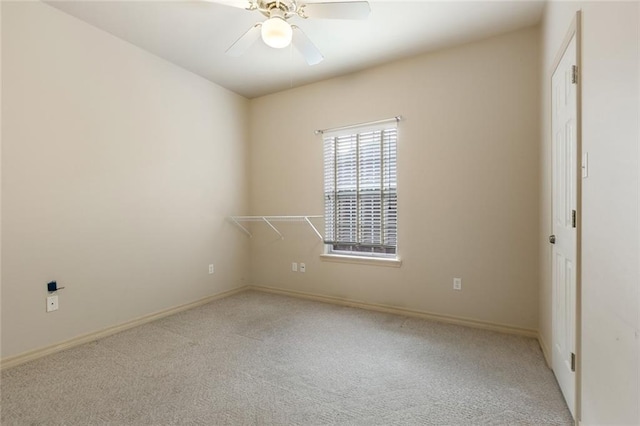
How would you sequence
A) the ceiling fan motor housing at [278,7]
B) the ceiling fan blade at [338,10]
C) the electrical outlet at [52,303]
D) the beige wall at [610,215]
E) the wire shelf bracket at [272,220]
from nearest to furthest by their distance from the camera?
the beige wall at [610,215] → the ceiling fan blade at [338,10] → the ceiling fan motor housing at [278,7] → the electrical outlet at [52,303] → the wire shelf bracket at [272,220]

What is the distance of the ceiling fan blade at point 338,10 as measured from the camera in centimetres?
186

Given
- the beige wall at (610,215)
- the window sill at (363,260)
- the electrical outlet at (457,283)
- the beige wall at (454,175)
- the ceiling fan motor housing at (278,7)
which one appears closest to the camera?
the beige wall at (610,215)

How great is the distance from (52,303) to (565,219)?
368cm

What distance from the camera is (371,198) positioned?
11.3 ft

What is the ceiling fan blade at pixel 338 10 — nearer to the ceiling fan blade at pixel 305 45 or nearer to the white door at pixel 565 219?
the ceiling fan blade at pixel 305 45

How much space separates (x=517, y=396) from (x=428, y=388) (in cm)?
50

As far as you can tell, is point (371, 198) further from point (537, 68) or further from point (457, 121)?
point (537, 68)

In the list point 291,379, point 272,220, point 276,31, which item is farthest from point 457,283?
point 276,31

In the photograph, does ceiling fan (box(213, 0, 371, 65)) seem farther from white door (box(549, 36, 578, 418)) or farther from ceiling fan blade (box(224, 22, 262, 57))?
white door (box(549, 36, 578, 418))

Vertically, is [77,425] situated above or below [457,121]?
below

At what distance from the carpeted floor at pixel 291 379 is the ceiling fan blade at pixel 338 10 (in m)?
2.37

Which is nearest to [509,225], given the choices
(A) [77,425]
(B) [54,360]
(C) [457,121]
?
(C) [457,121]

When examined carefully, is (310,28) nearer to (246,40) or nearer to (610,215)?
(246,40)

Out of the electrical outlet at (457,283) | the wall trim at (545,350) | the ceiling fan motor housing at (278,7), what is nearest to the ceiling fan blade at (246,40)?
the ceiling fan motor housing at (278,7)
